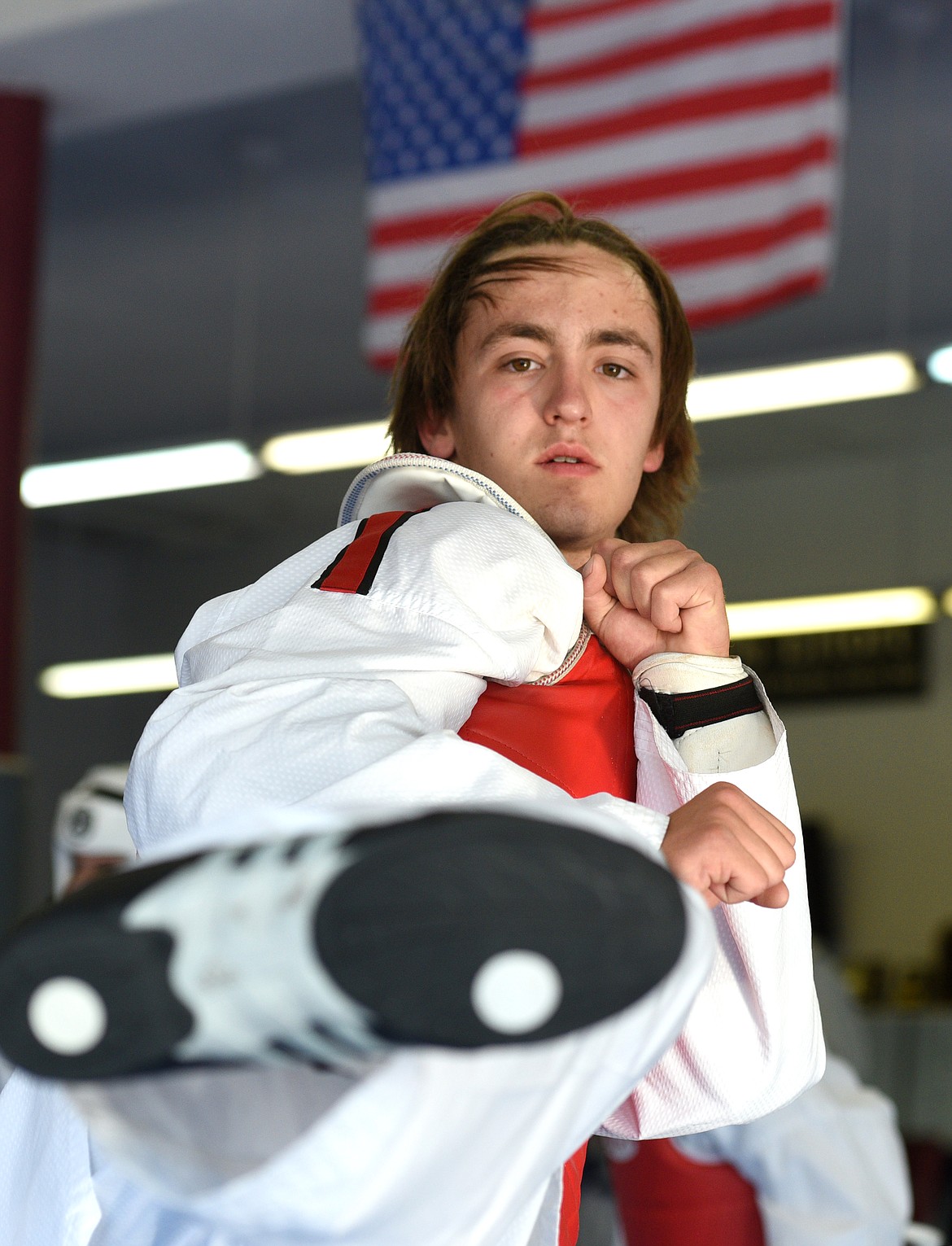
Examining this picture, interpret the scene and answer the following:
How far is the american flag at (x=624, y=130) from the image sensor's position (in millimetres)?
4109

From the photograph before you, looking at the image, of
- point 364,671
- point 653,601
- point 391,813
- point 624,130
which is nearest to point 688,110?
point 624,130

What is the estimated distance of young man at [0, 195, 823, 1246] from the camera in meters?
0.66

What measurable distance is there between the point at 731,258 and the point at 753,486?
298 centimetres

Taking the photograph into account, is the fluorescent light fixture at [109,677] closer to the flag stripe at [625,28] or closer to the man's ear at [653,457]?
the flag stripe at [625,28]

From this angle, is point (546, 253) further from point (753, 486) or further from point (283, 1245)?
point (753, 486)

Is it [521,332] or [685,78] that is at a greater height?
[685,78]

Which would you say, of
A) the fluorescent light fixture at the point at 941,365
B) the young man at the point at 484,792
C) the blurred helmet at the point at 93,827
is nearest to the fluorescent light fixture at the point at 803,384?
the fluorescent light fixture at the point at 941,365

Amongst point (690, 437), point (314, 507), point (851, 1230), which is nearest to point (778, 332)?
point (314, 507)

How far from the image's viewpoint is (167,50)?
17.2 feet

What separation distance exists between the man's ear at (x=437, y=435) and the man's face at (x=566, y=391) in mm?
79

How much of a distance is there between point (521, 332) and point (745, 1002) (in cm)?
63

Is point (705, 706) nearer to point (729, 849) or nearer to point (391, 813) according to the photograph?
point (729, 849)

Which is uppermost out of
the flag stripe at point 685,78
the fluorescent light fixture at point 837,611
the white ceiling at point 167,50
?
the white ceiling at point 167,50

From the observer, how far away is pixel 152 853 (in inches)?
28.3
